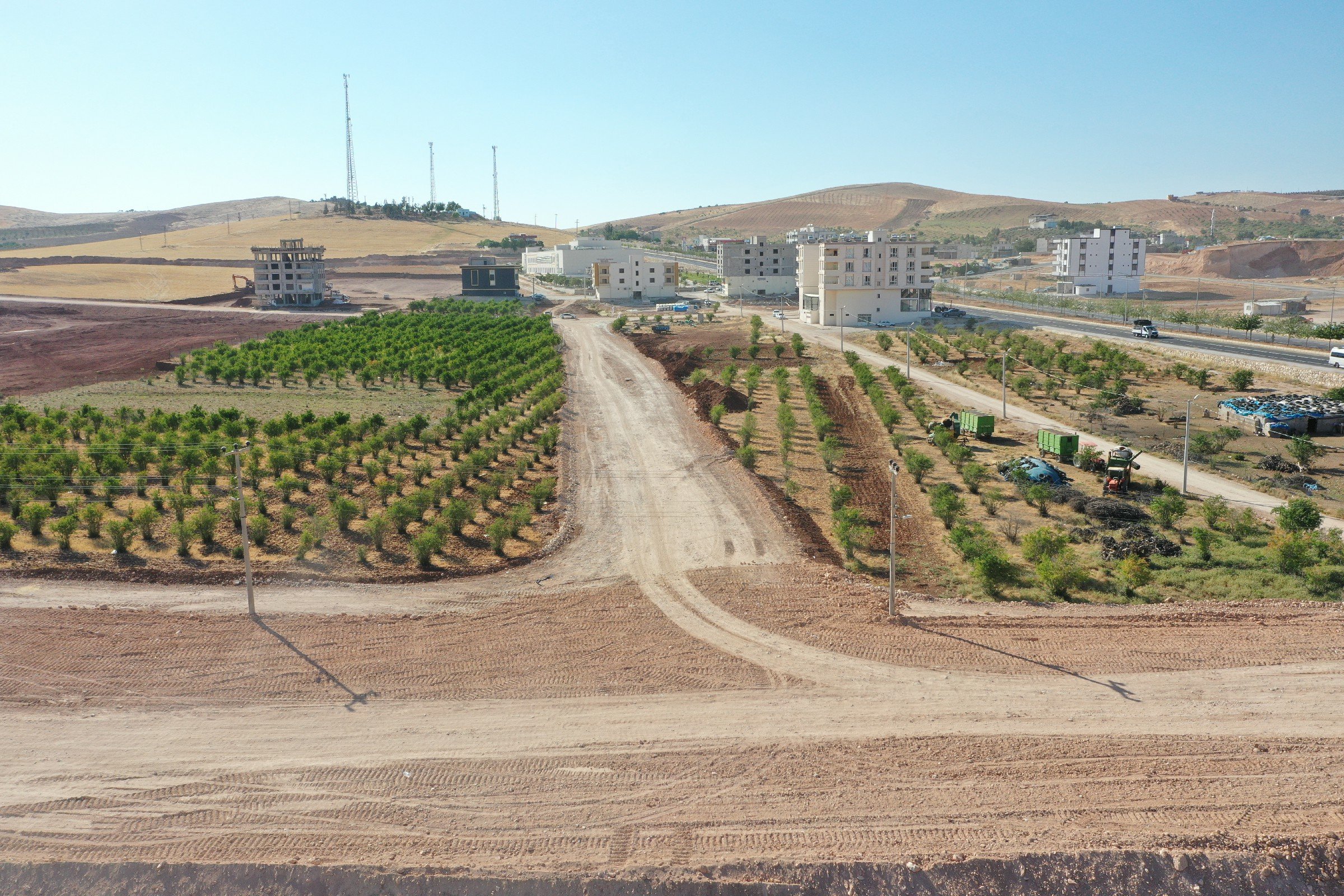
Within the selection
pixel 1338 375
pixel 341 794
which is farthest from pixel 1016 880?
pixel 1338 375

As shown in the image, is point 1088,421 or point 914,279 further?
point 914,279

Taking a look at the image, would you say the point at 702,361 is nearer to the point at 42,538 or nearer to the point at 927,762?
the point at 42,538

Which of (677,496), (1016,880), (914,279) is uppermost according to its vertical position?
(914,279)

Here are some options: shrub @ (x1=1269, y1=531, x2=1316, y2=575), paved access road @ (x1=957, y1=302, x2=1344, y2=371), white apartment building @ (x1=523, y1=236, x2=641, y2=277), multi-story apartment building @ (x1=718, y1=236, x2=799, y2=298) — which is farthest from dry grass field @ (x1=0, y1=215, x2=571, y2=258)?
→ shrub @ (x1=1269, y1=531, x2=1316, y2=575)

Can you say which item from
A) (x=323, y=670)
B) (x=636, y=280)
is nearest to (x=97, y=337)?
(x=636, y=280)

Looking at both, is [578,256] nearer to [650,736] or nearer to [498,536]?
[498,536]

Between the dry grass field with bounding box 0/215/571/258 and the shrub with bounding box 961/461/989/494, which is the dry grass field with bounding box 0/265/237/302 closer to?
the dry grass field with bounding box 0/215/571/258

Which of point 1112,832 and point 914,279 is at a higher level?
point 914,279
